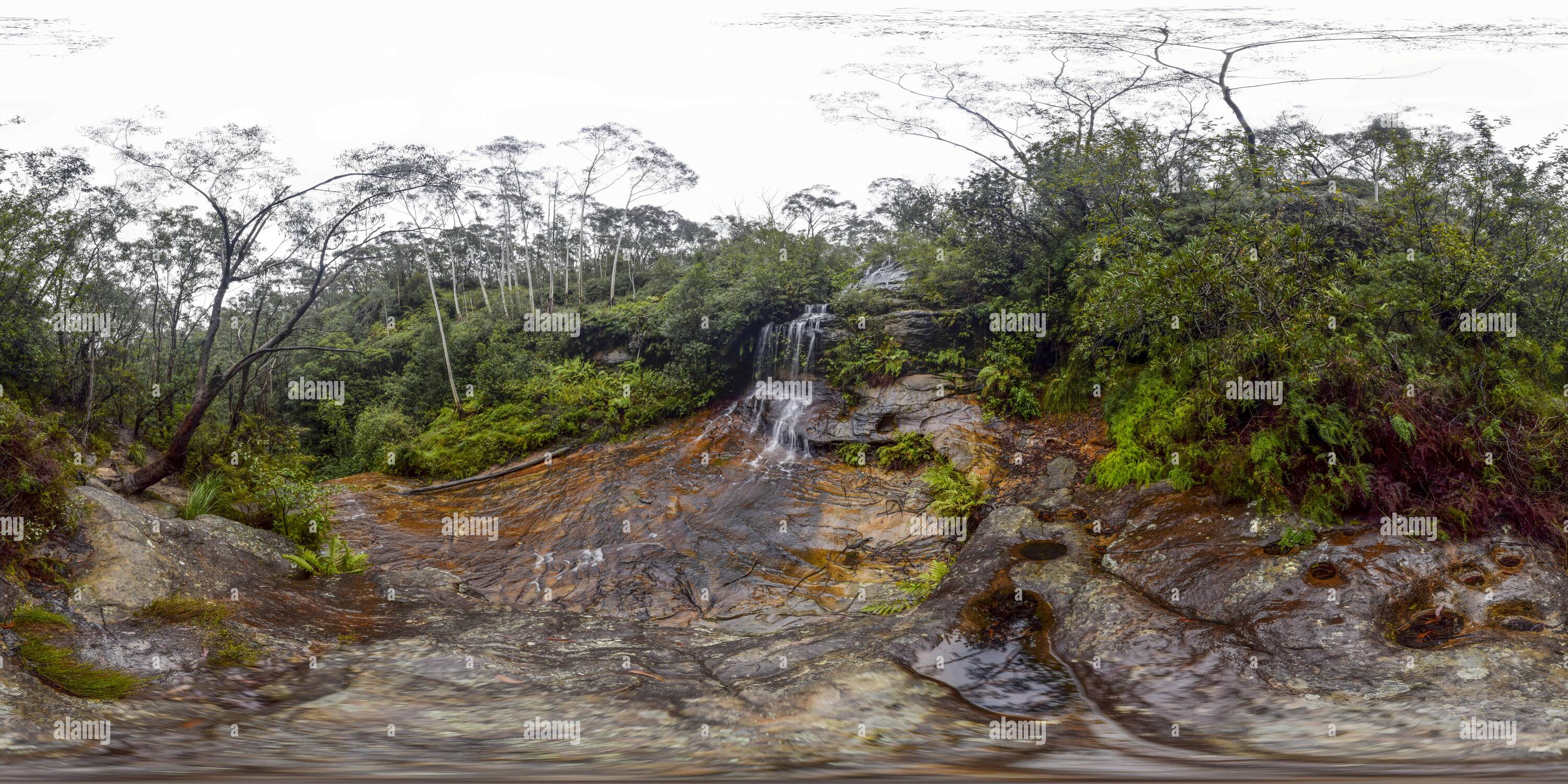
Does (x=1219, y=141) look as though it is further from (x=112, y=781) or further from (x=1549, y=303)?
(x=112, y=781)

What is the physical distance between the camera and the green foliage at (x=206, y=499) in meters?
7.73

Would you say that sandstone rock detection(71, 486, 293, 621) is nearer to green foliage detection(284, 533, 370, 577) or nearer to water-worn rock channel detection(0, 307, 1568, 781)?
water-worn rock channel detection(0, 307, 1568, 781)

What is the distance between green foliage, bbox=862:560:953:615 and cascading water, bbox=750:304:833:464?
14.9 ft

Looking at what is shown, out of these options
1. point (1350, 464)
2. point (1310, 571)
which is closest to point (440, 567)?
point (1310, 571)

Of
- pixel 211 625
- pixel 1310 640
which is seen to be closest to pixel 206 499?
pixel 211 625

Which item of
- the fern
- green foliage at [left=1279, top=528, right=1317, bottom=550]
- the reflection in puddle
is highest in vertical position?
the fern

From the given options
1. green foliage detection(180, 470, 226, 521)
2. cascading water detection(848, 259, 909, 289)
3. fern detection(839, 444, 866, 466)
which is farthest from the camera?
cascading water detection(848, 259, 909, 289)

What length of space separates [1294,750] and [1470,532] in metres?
3.76

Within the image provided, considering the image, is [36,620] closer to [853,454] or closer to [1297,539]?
[853,454]

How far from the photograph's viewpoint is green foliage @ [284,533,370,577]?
24.5 ft

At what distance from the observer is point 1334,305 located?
6906mm

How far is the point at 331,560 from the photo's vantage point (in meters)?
7.66

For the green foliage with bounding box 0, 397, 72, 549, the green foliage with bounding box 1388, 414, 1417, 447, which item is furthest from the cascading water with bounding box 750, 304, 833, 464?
the green foliage with bounding box 0, 397, 72, 549

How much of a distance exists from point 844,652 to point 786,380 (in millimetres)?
8857
